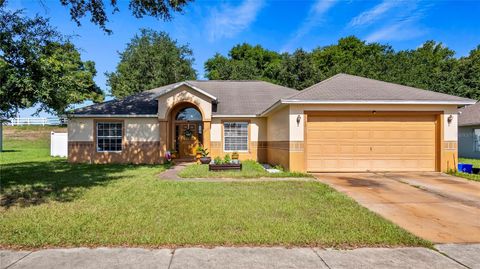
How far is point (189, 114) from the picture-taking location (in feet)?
58.1

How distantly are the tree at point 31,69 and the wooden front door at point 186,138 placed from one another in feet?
27.0

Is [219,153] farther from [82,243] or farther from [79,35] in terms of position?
[82,243]

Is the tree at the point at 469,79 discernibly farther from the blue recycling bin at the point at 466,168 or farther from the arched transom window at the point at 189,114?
the arched transom window at the point at 189,114

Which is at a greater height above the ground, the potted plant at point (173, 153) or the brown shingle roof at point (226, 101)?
the brown shingle roof at point (226, 101)

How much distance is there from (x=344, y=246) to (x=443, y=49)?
2068 inches

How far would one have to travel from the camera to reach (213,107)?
17.1 metres

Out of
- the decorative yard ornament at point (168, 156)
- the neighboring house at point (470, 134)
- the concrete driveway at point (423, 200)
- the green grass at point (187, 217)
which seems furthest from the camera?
the neighboring house at point (470, 134)

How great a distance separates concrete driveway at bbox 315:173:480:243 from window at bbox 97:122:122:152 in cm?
1167

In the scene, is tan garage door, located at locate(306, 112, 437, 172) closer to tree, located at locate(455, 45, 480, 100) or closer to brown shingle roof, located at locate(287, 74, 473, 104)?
brown shingle roof, located at locate(287, 74, 473, 104)

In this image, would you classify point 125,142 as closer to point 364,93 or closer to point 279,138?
point 279,138

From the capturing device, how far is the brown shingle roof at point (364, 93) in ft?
37.8

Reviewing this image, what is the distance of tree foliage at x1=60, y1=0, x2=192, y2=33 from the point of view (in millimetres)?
11023

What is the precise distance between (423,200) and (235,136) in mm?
10882

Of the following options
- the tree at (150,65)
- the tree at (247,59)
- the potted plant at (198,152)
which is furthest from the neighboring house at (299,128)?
the tree at (247,59)
